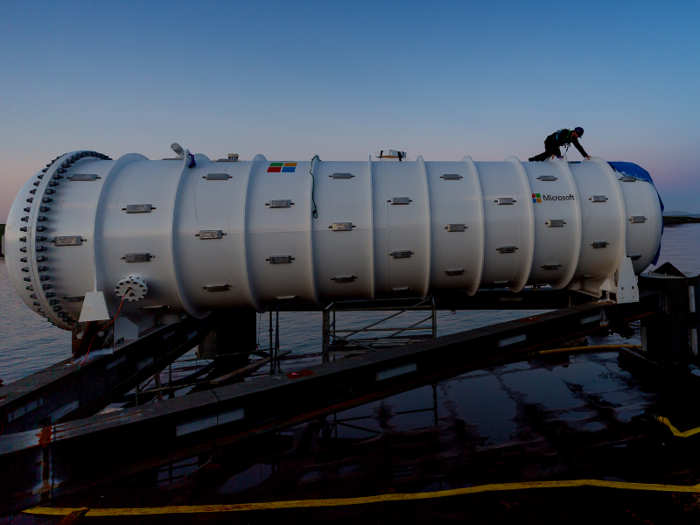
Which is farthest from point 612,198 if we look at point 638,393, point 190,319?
point 190,319

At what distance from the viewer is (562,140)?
7512mm

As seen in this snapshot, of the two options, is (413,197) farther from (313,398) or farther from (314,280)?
(313,398)

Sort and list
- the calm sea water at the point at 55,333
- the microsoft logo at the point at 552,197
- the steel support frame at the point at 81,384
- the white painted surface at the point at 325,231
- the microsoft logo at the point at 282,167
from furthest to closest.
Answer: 1. the calm sea water at the point at 55,333
2. the microsoft logo at the point at 552,197
3. the microsoft logo at the point at 282,167
4. the white painted surface at the point at 325,231
5. the steel support frame at the point at 81,384

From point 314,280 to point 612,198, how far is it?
5.60 meters

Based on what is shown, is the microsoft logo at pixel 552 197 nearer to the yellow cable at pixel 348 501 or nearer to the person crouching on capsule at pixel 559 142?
the person crouching on capsule at pixel 559 142

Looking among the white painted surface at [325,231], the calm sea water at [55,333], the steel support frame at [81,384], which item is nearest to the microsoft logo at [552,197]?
the white painted surface at [325,231]

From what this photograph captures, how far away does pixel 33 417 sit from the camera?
3.98 m

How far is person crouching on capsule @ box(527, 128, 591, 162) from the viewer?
744cm

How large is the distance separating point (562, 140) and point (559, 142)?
6 cm

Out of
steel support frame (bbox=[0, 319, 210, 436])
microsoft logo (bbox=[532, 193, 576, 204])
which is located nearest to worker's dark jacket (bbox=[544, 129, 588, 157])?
microsoft logo (bbox=[532, 193, 576, 204])

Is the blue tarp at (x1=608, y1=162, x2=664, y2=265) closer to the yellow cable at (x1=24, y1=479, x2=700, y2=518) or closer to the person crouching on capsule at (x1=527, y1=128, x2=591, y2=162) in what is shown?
the person crouching on capsule at (x1=527, y1=128, x2=591, y2=162)

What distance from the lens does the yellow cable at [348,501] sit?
4.96 m

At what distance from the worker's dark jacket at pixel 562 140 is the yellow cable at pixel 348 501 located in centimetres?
585

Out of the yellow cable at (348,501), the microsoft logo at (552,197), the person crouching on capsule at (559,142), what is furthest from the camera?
the person crouching on capsule at (559,142)
